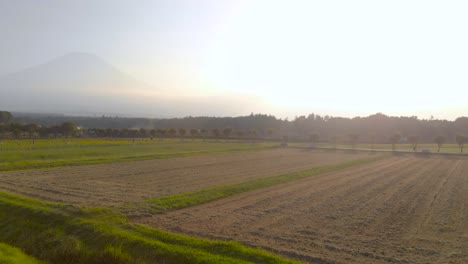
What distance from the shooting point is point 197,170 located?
26391 millimetres

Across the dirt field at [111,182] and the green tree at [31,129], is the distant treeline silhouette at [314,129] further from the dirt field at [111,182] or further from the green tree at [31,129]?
the dirt field at [111,182]

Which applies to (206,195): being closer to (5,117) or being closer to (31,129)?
(31,129)

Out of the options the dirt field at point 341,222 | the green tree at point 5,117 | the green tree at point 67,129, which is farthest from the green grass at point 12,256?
the green tree at point 5,117

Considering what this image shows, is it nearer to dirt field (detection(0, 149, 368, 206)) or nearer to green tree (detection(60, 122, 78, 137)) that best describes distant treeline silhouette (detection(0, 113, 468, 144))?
green tree (detection(60, 122, 78, 137))

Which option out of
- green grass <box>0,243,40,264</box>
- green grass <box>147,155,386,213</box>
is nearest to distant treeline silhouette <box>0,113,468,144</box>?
green grass <box>147,155,386,213</box>

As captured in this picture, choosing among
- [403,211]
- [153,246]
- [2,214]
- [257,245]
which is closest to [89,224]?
[153,246]

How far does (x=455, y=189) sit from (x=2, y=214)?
20634mm

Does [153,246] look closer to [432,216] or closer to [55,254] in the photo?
[55,254]

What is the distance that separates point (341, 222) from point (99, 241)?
287 inches

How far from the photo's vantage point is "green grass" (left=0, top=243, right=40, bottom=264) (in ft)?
30.7

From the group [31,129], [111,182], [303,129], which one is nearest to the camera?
[111,182]

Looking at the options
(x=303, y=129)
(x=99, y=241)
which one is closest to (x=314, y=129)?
(x=303, y=129)

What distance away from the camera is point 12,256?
977cm

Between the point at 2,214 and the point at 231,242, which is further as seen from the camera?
the point at 2,214
